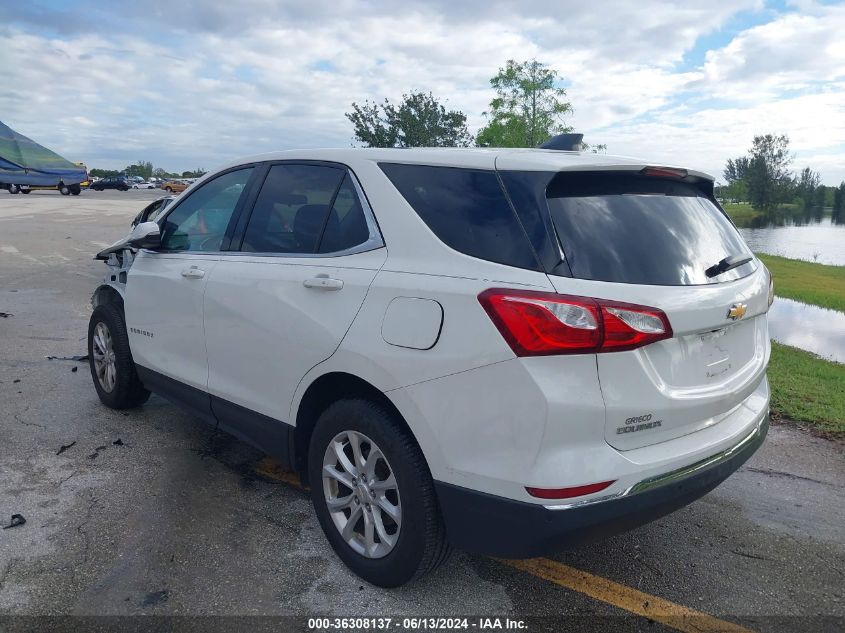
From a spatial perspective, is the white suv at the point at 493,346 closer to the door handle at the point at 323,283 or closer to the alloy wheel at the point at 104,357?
the door handle at the point at 323,283

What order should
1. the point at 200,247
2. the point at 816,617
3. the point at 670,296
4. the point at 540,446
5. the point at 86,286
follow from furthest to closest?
the point at 86,286, the point at 200,247, the point at 816,617, the point at 670,296, the point at 540,446

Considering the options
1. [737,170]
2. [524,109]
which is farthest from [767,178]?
[524,109]

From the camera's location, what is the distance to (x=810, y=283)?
15.6 metres

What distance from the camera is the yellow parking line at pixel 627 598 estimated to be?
2.75m

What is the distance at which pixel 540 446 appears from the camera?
2.29m

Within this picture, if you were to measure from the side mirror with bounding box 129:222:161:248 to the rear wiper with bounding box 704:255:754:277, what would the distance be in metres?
3.22

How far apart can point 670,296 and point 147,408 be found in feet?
13.7

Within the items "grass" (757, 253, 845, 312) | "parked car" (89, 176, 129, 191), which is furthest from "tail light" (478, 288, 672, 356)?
"parked car" (89, 176, 129, 191)

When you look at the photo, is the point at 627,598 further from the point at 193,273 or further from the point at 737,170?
the point at 737,170

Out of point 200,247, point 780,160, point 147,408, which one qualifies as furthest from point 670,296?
point 780,160

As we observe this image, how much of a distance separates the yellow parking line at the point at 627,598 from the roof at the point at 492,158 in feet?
5.85

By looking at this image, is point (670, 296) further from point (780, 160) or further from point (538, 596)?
point (780, 160)

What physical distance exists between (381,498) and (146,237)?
244cm

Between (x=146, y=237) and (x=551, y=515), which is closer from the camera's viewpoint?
(x=551, y=515)
